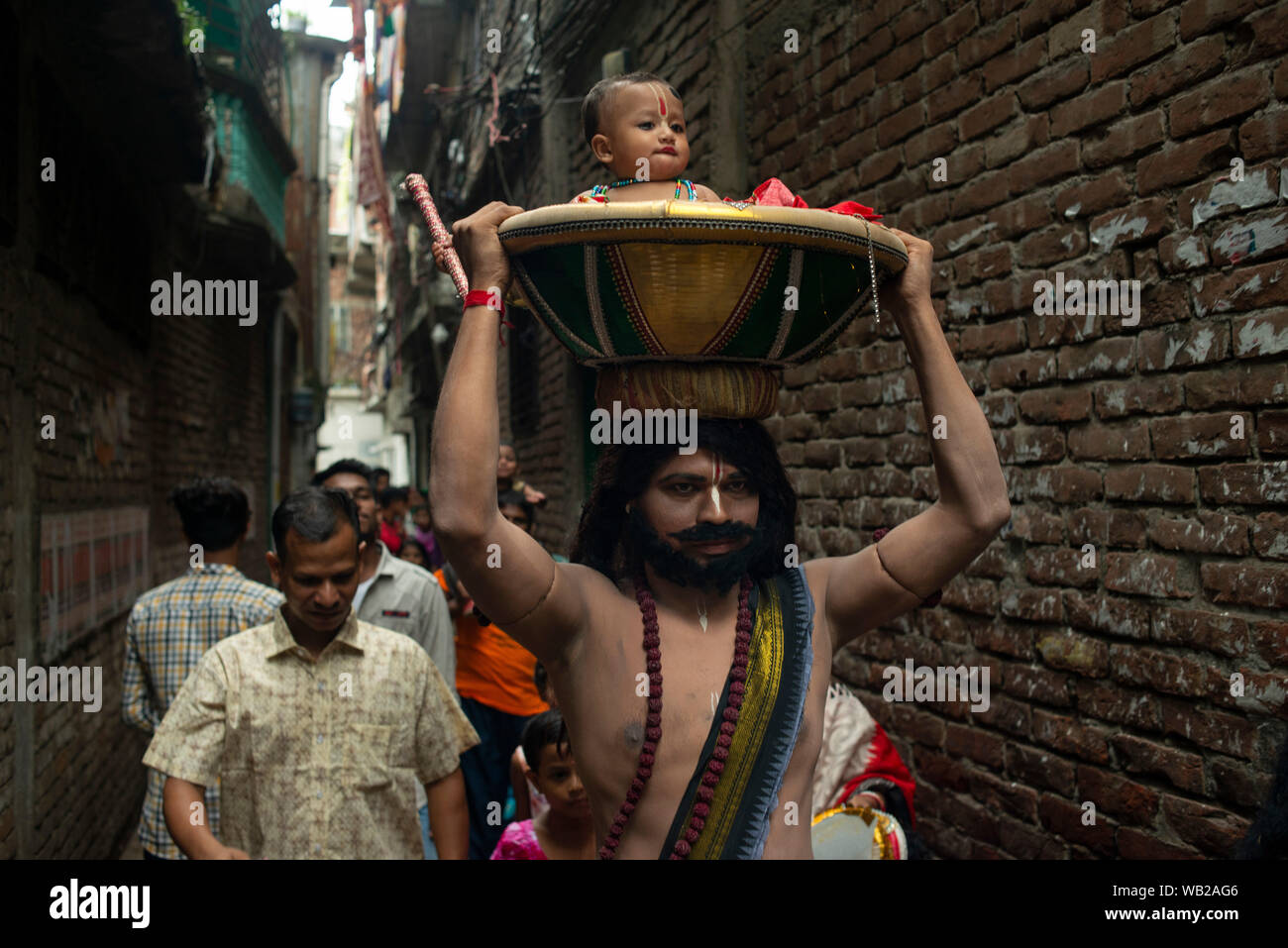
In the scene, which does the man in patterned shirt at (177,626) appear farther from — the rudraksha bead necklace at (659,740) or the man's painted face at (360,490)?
the rudraksha bead necklace at (659,740)

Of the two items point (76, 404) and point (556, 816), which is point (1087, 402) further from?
point (76, 404)

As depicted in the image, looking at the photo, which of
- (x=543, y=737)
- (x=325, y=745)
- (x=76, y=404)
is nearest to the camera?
(x=325, y=745)

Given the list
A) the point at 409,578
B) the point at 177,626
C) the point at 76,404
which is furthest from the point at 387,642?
the point at 76,404

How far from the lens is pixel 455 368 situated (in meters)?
1.65


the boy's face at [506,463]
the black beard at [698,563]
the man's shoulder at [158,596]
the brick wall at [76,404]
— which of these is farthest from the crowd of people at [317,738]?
the boy's face at [506,463]

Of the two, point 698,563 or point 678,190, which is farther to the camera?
point 678,190

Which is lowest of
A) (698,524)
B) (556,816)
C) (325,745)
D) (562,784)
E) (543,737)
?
(556,816)

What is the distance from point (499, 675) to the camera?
15.1 ft

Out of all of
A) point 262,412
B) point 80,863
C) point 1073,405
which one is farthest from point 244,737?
point 262,412

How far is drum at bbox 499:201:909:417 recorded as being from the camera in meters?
1.54

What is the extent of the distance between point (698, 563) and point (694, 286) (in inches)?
19.2

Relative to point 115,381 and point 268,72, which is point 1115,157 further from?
point 268,72

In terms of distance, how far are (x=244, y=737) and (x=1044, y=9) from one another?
10.3 feet

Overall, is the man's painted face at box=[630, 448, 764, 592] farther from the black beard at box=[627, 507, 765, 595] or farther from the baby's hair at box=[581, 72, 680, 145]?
the baby's hair at box=[581, 72, 680, 145]
